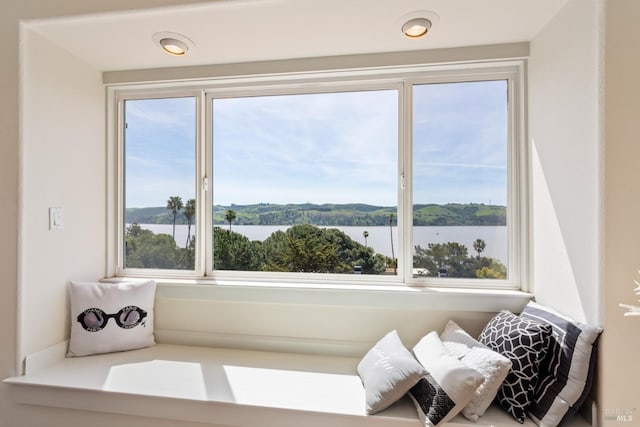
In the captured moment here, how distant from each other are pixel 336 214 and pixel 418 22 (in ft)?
3.47

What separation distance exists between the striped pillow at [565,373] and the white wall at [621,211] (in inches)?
2.2

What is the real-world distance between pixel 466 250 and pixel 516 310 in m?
→ 0.38

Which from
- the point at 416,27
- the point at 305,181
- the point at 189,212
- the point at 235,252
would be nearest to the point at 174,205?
the point at 189,212

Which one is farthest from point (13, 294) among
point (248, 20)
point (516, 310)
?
point (516, 310)

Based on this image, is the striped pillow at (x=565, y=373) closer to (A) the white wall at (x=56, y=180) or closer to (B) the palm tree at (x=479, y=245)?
(B) the palm tree at (x=479, y=245)

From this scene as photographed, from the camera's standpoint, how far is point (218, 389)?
1402mm

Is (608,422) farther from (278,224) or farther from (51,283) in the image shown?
(51,283)

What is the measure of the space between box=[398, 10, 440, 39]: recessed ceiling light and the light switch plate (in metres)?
1.97

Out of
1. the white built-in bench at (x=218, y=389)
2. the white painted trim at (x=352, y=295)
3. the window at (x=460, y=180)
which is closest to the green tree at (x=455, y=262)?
the window at (x=460, y=180)

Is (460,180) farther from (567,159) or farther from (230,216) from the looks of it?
(230,216)

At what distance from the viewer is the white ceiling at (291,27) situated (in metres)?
1.38

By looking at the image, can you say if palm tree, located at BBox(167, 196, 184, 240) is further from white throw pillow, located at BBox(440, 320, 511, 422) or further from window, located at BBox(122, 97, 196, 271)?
white throw pillow, located at BBox(440, 320, 511, 422)

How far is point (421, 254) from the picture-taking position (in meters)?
1.80

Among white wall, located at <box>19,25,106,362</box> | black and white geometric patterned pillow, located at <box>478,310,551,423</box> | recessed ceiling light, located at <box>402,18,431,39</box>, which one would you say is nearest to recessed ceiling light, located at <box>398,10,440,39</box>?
recessed ceiling light, located at <box>402,18,431,39</box>
